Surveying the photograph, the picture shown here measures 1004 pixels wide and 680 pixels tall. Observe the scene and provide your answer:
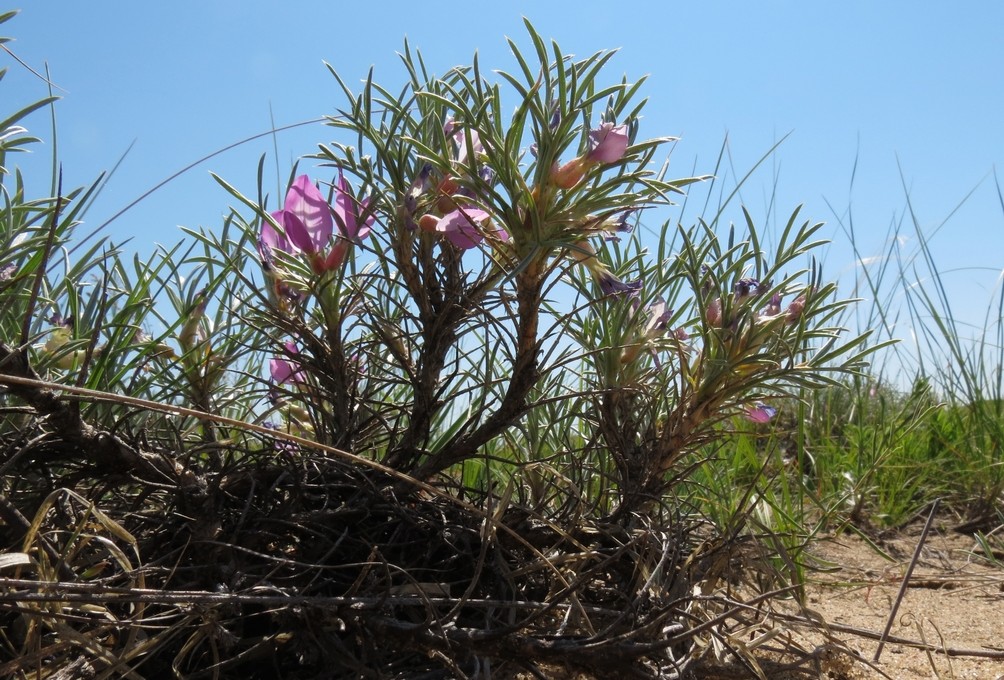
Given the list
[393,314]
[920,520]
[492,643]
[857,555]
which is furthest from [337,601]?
[920,520]

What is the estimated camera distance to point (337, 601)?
741 millimetres

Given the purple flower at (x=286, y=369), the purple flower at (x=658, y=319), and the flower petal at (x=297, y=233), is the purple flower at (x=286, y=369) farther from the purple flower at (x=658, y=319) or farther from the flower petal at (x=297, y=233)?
the purple flower at (x=658, y=319)

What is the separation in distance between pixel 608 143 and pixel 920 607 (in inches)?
45.0

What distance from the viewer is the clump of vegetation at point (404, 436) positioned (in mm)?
793

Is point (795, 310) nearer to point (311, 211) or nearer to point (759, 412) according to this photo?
point (759, 412)

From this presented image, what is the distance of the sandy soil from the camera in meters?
1.12

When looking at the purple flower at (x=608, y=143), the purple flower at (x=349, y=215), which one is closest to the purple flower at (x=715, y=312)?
the purple flower at (x=608, y=143)

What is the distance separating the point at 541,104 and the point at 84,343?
2.01ft

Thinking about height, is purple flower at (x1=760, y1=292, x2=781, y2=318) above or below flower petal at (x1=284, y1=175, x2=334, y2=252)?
above

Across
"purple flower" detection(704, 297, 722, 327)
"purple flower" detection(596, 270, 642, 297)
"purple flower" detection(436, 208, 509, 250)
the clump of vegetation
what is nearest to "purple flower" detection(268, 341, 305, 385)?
the clump of vegetation

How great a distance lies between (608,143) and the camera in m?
0.88

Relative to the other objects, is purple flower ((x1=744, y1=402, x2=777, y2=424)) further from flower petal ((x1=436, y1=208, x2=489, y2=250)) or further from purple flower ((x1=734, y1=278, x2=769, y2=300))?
flower petal ((x1=436, y1=208, x2=489, y2=250))

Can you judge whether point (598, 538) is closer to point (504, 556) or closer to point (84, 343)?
point (504, 556)

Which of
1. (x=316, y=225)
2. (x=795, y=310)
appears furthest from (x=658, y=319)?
(x=316, y=225)
